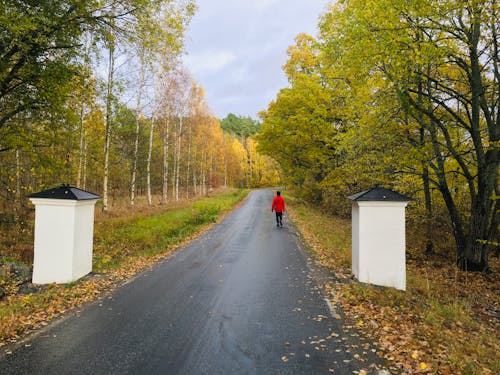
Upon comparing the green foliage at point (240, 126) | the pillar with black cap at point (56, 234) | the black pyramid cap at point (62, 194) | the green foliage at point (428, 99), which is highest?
the green foliage at point (240, 126)

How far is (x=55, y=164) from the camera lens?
32.5 feet

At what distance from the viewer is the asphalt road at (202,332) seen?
3336 mm

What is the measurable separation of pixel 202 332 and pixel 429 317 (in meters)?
3.53

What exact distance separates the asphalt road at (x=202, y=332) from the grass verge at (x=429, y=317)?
435mm

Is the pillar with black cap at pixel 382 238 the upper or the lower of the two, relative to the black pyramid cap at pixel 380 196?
lower

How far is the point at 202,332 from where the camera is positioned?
4.11 meters

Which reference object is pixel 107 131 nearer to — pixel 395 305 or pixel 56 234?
pixel 56 234

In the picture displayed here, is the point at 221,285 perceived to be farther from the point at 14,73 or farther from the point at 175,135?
the point at 175,135

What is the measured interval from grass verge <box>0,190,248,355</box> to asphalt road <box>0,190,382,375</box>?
0.39 m

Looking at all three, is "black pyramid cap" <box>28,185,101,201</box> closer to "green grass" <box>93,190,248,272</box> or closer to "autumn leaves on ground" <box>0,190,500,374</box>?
"autumn leaves on ground" <box>0,190,500,374</box>

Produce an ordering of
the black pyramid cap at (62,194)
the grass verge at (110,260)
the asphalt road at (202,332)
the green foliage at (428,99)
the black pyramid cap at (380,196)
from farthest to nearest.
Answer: the green foliage at (428,99) < the black pyramid cap at (62,194) < the black pyramid cap at (380,196) < the grass verge at (110,260) < the asphalt road at (202,332)

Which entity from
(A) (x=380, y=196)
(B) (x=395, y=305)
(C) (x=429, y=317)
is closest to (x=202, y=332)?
(B) (x=395, y=305)

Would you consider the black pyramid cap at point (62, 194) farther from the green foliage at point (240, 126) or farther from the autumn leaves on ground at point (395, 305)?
the green foliage at point (240, 126)

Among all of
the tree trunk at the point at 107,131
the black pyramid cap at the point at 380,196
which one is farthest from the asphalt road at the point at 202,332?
the tree trunk at the point at 107,131
